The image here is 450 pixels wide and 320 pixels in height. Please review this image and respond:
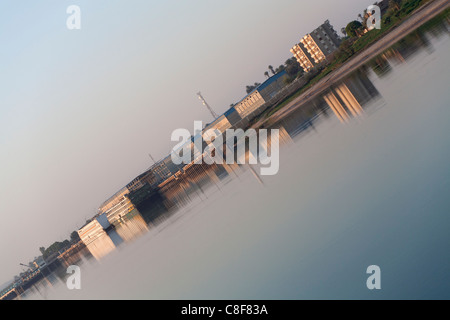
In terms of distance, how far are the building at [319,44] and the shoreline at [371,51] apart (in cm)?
2608

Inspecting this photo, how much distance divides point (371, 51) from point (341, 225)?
75292mm

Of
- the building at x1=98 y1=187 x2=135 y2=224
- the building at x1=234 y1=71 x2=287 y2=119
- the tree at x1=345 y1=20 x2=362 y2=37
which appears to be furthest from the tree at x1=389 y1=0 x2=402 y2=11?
the building at x1=98 y1=187 x2=135 y2=224

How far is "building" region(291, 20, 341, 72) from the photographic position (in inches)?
4988

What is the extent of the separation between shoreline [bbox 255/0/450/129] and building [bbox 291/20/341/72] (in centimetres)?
2608

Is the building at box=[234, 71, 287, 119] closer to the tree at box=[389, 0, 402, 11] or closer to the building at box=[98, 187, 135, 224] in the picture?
the building at box=[98, 187, 135, 224]

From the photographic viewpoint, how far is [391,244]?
13523mm

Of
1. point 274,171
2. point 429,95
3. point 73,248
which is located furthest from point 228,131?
point 429,95

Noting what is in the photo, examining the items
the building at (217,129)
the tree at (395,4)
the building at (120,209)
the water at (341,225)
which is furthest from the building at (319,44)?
the water at (341,225)

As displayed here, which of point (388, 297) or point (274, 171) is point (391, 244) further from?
point (274, 171)

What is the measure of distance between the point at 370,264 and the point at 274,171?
24.1 m

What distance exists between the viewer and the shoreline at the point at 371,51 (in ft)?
225

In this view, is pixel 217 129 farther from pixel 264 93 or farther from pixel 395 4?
pixel 395 4

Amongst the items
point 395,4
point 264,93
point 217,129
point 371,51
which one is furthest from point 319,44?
point 371,51

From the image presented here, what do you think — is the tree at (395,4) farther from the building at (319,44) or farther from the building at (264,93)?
the building at (264,93)
